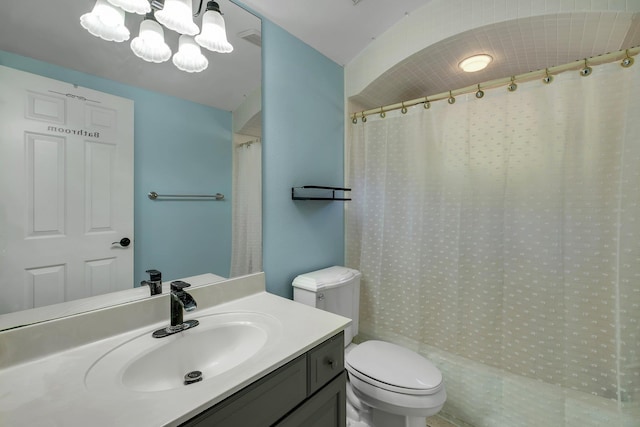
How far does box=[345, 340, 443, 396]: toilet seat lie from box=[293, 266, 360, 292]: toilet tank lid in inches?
14.4

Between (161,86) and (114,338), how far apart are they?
0.95 metres

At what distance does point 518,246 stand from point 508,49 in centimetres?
118

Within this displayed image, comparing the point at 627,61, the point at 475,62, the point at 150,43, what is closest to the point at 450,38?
the point at 475,62

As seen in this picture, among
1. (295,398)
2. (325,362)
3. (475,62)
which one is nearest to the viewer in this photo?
(295,398)

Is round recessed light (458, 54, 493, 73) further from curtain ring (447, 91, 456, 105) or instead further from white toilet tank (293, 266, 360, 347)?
white toilet tank (293, 266, 360, 347)

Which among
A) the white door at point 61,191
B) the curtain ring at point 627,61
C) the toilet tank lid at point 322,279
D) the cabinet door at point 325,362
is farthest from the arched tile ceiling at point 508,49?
the cabinet door at point 325,362

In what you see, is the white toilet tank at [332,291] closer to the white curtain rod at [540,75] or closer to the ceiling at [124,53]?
the ceiling at [124,53]

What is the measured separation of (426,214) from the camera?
5.31 feet

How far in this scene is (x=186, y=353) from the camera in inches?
35.1

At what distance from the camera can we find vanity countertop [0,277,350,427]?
532 mm

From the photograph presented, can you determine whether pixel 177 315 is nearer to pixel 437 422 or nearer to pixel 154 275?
pixel 154 275

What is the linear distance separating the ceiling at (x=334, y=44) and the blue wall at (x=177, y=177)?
56 millimetres

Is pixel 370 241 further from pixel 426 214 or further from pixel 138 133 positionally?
pixel 138 133

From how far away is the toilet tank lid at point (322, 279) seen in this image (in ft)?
4.69
